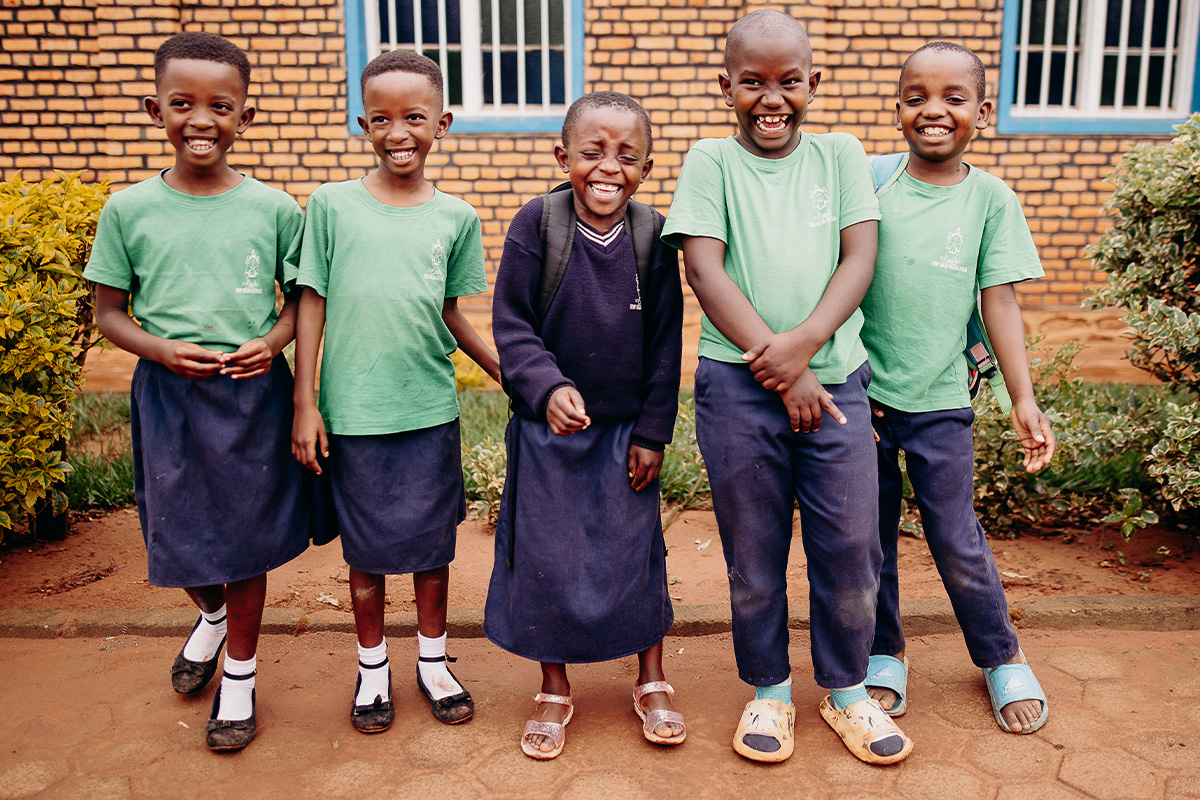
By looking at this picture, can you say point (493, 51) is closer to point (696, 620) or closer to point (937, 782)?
point (696, 620)

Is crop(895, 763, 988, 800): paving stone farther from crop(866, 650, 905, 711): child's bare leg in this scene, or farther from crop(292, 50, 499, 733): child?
crop(292, 50, 499, 733): child

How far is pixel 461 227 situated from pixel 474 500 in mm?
2137

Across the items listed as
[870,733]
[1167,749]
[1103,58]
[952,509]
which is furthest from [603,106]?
[1103,58]

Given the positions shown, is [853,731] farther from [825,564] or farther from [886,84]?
[886,84]

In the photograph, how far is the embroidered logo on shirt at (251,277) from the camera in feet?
8.26

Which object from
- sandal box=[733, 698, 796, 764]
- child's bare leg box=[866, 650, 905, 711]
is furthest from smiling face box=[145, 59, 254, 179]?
child's bare leg box=[866, 650, 905, 711]

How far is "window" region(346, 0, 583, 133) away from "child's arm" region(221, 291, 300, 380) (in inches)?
169

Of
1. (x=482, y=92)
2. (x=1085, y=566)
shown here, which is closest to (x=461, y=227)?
(x=1085, y=566)

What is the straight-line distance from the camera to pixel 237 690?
2.61 metres

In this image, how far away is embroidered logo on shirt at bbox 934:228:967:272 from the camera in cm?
249

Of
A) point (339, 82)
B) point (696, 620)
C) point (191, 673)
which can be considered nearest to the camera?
point (191, 673)

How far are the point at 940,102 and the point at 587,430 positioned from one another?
130cm

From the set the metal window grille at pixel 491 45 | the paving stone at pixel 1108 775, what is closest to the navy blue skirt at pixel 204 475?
the paving stone at pixel 1108 775

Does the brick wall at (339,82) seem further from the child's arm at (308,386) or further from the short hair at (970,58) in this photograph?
the child's arm at (308,386)
